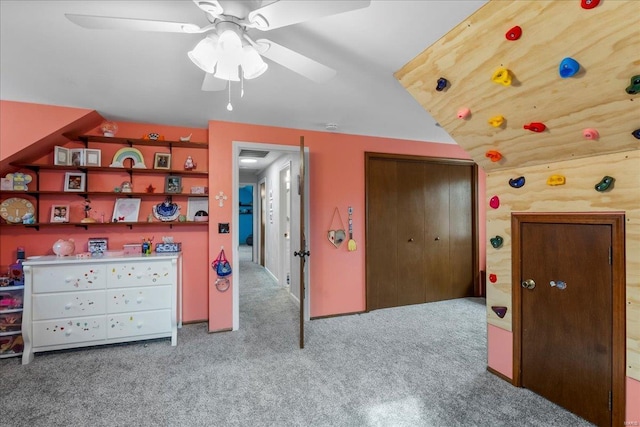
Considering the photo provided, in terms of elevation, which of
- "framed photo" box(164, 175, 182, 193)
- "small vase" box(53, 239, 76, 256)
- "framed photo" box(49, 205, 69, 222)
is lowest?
"small vase" box(53, 239, 76, 256)

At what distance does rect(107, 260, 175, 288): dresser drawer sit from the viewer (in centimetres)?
269

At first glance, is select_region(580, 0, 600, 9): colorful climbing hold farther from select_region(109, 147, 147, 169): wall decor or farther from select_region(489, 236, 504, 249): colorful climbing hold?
select_region(109, 147, 147, 169): wall decor

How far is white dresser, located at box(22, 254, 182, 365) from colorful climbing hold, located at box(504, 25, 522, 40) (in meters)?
3.03

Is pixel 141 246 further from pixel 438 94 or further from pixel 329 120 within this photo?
pixel 438 94

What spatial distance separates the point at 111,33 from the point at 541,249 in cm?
309

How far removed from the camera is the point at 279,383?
220cm

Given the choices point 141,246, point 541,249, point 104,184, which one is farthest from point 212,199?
point 541,249

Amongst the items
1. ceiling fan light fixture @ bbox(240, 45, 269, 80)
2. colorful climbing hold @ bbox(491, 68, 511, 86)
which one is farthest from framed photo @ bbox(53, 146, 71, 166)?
colorful climbing hold @ bbox(491, 68, 511, 86)

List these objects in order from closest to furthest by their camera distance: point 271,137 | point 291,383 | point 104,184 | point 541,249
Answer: point 541,249 → point 291,383 → point 104,184 → point 271,137

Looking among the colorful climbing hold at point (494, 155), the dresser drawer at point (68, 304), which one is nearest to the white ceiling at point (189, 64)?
the colorful climbing hold at point (494, 155)

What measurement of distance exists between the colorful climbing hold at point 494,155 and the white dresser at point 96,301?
2.93 metres

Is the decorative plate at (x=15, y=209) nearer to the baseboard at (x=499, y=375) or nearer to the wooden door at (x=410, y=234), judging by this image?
the wooden door at (x=410, y=234)

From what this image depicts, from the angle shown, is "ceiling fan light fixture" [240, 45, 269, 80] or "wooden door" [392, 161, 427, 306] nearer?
"ceiling fan light fixture" [240, 45, 269, 80]

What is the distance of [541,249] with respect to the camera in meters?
2.05
